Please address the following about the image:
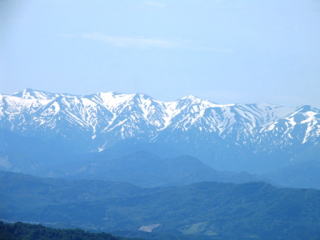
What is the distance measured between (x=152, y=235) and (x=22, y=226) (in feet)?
179

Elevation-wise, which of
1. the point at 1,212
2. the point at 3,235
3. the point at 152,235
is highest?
the point at 1,212

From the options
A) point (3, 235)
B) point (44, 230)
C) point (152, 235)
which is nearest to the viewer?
point (3, 235)

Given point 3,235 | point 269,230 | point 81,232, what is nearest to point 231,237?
point 269,230

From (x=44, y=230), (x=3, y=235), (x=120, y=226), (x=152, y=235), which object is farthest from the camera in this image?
(x=120, y=226)

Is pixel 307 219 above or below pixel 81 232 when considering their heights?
above

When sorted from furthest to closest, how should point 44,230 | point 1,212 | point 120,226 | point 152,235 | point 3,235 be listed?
point 120,226, point 1,212, point 152,235, point 44,230, point 3,235

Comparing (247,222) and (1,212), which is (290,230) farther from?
(1,212)

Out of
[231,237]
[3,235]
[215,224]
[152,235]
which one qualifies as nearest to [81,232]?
[3,235]

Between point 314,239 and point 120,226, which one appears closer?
point 314,239

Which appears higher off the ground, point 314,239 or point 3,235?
point 314,239

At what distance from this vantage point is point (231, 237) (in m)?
184

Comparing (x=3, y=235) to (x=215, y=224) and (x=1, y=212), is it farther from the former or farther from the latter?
(x=215, y=224)

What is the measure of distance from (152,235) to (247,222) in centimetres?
4961

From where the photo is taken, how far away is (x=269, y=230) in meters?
192
